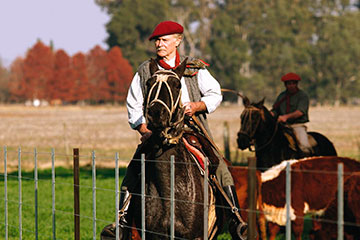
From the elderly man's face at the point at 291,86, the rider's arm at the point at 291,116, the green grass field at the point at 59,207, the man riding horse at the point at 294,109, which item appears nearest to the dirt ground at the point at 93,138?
the green grass field at the point at 59,207

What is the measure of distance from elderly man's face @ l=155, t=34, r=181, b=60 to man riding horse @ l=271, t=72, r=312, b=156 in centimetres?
675

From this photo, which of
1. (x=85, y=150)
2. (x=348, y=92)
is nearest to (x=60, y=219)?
(x=85, y=150)

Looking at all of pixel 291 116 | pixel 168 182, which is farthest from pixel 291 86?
pixel 168 182

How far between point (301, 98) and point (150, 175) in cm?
785

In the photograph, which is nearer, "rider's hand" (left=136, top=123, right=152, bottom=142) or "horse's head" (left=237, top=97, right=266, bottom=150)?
"rider's hand" (left=136, top=123, right=152, bottom=142)

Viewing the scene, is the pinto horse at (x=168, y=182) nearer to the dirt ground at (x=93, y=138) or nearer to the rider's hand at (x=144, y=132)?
the rider's hand at (x=144, y=132)

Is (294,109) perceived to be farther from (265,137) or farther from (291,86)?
(265,137)

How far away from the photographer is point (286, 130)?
12.3 m

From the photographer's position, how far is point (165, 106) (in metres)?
4.83

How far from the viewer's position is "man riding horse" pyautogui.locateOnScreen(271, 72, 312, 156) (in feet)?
41.1

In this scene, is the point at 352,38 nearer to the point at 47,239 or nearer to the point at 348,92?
the point at 348,92

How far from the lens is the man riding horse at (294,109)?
493 inches

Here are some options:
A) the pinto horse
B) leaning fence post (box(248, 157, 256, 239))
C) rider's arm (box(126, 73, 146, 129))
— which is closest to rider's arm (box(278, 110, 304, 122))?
rider's arm (box(126, 73, 146, 129))

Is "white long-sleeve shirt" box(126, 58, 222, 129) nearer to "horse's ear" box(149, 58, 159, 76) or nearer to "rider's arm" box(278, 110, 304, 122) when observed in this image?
"horse's ear" box(149, 58, 159, 76)
